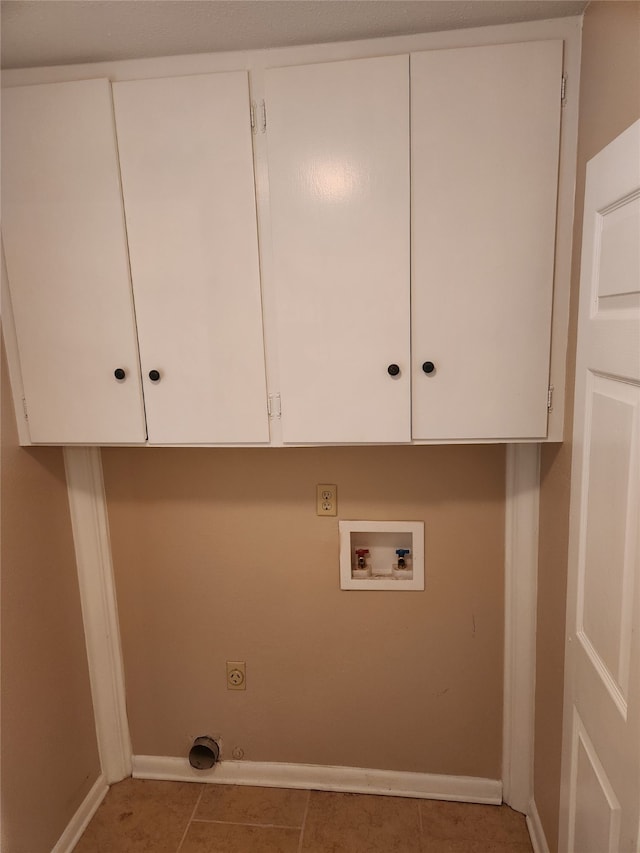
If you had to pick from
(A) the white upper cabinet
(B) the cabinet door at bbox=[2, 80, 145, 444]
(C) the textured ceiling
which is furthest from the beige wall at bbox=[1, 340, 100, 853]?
(C) the textured ceiling

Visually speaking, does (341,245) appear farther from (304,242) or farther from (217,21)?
(217,21)

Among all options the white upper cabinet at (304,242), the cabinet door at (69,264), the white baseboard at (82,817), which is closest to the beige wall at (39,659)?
the white baseboard at (82,817)

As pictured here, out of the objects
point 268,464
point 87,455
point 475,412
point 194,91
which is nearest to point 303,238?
point 194,91

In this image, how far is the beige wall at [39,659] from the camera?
1.55 meters

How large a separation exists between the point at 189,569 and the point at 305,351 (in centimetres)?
95

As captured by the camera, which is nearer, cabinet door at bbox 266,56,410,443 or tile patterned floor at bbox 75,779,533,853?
cabinet door at bbox 266,56,410,443

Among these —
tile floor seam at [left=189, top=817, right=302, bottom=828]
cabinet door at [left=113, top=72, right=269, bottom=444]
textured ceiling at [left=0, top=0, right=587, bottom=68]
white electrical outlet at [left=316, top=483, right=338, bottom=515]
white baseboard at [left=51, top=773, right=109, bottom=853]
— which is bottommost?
tile floor seam at [left=189, top=817, right=302, bottom=828]

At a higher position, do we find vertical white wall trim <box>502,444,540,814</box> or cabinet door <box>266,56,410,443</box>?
cabinet door <box>266,56,410,443</box>

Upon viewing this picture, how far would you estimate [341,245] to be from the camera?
1386mm

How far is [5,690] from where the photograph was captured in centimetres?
152

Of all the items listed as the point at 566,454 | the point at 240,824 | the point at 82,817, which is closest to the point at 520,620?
the point at 566,454

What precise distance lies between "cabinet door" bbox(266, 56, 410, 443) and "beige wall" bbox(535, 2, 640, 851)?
1.30ft

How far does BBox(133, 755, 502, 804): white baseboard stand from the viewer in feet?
6.26

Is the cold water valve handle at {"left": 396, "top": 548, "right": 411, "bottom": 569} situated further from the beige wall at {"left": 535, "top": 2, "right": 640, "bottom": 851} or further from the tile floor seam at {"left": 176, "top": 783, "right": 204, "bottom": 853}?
the tile floor seam at {"left": 176, "top": 783, "right": 204, "bottom": 853}
